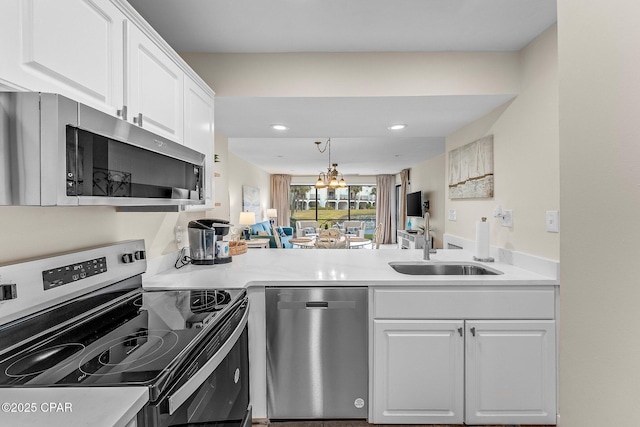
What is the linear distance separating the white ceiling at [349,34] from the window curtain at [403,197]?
581 centimetres

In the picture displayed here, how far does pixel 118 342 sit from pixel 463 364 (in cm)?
161

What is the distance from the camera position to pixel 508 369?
1.66 m

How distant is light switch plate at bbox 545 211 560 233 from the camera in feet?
5.67

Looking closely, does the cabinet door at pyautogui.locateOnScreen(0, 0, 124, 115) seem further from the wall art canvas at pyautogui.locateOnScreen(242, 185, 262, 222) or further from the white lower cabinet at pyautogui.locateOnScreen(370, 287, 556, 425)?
the wall art canvas at pyautogui.locateOnScreen(242, 185, 262, 222)

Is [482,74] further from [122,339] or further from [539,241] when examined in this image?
[122,339]

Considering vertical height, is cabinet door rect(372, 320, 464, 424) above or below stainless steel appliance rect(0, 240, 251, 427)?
below

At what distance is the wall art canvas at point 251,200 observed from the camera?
6.68m

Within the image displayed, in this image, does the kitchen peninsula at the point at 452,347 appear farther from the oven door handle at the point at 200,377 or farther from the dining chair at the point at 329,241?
the dining chair at the point at 329,241

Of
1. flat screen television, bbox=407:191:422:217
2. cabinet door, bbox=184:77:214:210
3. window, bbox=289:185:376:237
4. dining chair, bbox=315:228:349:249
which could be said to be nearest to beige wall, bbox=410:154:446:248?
flat screen television, bbox=407:191:422:217

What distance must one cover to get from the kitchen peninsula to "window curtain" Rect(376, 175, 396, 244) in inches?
321

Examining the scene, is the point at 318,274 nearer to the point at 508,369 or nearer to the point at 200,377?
the point at 200,377

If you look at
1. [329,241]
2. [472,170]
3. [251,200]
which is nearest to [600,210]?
[472,170]

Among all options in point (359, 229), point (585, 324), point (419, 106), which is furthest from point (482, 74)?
point (359, 229)

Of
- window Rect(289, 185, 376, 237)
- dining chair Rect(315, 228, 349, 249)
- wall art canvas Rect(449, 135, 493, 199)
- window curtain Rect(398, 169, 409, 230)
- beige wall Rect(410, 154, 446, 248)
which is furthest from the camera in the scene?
window Rect(289, 185, 376, 237)
